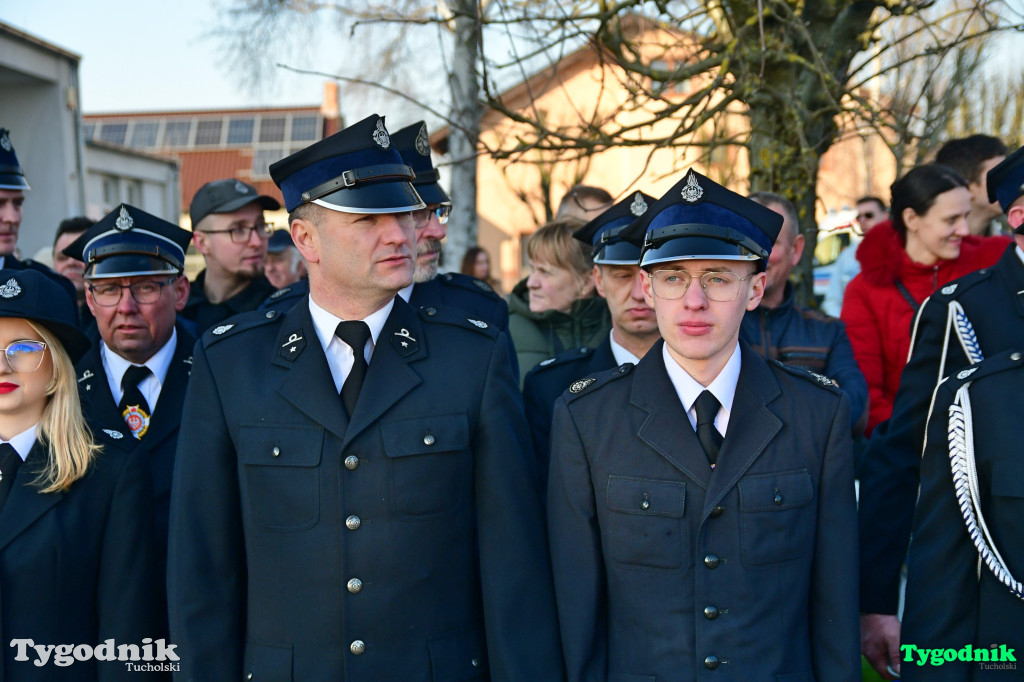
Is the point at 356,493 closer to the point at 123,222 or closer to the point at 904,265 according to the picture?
the point at 123,222

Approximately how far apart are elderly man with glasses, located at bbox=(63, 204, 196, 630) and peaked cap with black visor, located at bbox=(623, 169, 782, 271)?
1883 mm

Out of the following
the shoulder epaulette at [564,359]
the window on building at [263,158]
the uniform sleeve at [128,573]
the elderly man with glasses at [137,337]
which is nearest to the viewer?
the uniform sleeve at [128,573]

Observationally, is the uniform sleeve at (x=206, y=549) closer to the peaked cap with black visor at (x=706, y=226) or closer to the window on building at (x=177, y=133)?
the peaked cap with black visor at (x=706, y=226)

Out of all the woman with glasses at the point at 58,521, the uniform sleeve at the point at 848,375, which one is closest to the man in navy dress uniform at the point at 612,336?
the uniform sleeve at the point at 848,375

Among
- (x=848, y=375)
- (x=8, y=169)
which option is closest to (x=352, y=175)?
(x=848, y=375)

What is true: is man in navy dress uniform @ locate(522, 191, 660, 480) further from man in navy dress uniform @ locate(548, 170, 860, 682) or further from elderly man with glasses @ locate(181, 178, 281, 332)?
elderly man with glasses @ locate(181, 178, 281, 332)

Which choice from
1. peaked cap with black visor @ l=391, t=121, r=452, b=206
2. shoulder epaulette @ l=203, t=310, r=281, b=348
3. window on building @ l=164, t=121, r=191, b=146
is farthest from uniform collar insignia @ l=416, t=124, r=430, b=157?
window on building @ l=164, t=121, r=191, b=146

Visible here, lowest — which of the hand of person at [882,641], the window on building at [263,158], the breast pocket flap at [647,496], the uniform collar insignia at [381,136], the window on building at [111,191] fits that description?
the hand of person at [882,641]

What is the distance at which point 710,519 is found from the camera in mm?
2512

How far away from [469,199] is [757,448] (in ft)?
28.0

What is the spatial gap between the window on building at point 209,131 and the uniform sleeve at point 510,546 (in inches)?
1305

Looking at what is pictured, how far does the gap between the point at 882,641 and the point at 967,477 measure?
0.76 metres

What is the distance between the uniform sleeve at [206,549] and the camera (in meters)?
2.51

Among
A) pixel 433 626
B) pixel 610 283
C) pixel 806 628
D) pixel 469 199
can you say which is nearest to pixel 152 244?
pixel 610 283
